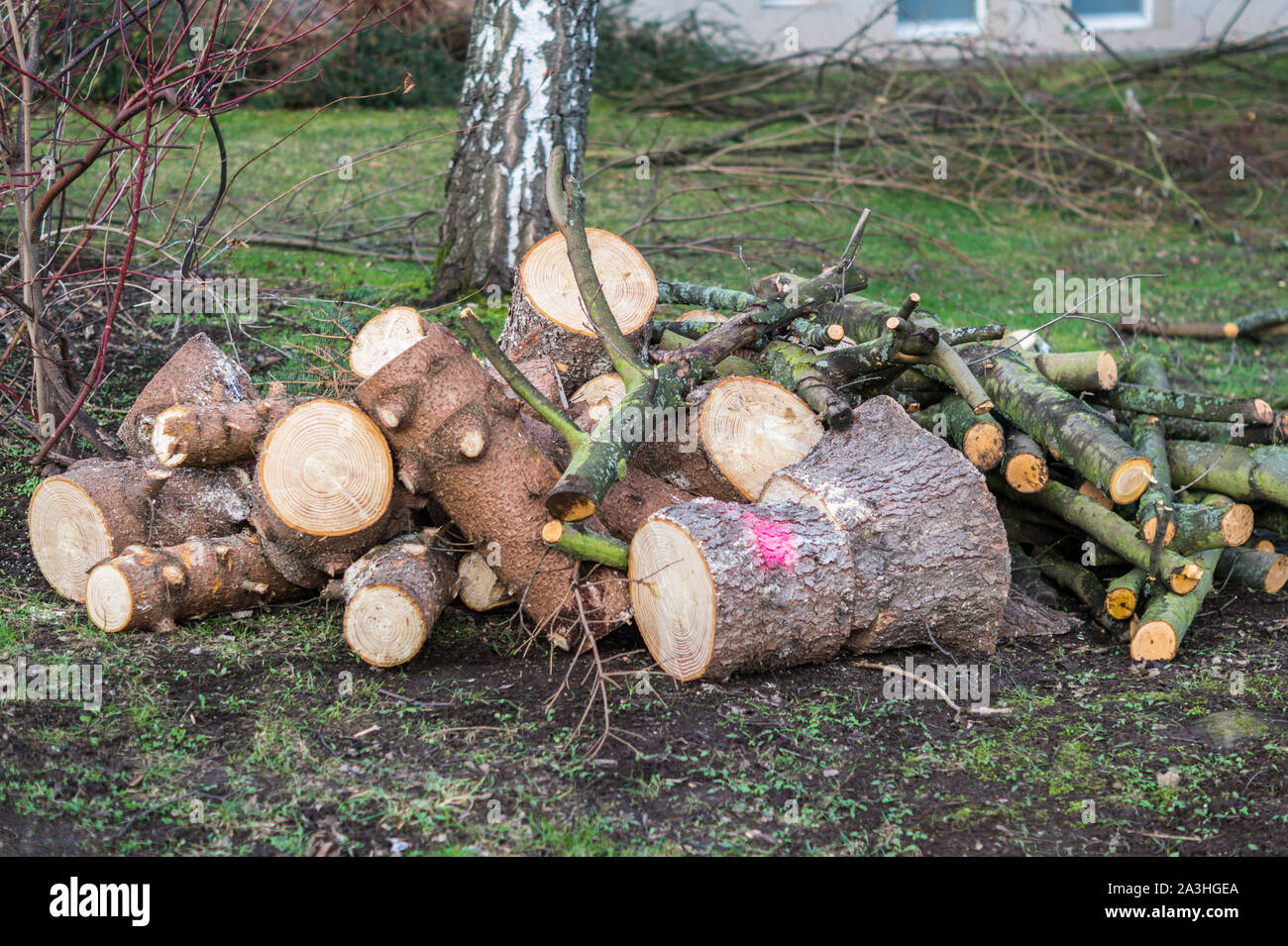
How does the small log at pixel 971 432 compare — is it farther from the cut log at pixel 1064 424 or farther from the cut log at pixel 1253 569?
the cut log at pixel 1253 569

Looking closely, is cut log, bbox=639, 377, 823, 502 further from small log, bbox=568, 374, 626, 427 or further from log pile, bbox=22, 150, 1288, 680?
small log, bbox=568, 374, 626, 427

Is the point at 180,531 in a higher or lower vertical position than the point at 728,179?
lower

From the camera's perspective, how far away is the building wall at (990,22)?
1338 centimetres

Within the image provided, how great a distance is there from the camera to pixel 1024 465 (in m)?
4.05

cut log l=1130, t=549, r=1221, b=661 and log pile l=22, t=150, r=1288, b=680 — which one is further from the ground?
log pile l=22, t=150, r=1288, b=680

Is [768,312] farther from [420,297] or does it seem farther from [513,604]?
[420,297]

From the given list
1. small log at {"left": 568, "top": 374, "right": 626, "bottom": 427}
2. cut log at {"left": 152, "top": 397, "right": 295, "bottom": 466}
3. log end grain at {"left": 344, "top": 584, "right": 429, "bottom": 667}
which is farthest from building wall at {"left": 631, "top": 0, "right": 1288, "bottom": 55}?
log end grain at {"left": 344, "top": 584, "right": 429, "bottom": 667}

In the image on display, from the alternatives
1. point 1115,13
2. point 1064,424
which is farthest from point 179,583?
point 1115,13

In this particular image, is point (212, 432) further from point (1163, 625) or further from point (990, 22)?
point (990, 22)

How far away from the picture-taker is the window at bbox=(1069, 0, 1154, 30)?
14.4 meters

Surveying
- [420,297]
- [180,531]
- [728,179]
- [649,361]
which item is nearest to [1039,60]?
[728,179]

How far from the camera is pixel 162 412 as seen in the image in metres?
3.81

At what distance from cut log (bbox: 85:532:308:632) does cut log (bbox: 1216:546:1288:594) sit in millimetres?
3551

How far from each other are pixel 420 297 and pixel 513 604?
307 cm
